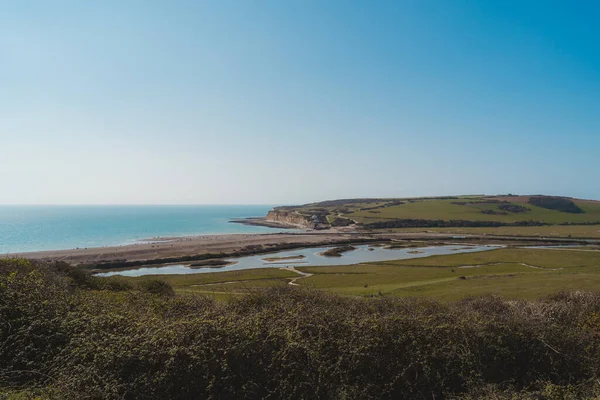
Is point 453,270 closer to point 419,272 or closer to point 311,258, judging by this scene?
point 419,272

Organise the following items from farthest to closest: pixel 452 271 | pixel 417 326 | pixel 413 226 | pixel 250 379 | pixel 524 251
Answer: pixel 413 226 → pixel 524 251 → pixel 452 271 → pixel 417 326 → pixel 250 379

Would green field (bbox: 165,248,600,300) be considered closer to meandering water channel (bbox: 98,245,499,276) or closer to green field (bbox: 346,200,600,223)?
meandering water channel (bbox: 98,245,499,276)

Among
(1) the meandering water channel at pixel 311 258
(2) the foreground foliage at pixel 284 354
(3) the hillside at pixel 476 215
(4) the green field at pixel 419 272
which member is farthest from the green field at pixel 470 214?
(2) the foreground foliage at pixel 284 354

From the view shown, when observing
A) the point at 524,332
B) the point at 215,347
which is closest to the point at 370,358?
the point at 215,347

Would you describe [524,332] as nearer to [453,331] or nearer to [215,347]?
[453,331]

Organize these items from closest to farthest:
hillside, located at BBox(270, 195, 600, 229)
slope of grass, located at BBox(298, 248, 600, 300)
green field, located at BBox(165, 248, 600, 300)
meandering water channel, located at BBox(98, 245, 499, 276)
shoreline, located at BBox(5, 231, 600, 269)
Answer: slope of grass, located at BBox(298, 248, 600, 300)
green field, located at BBox(165, 248, 600, 300)
meandering water channel, located at BBox(98, 245, 499, 276)
shoreline, located at BBox(5, 231, 600, 269)
hillside, located at BBox(270, 195, 600, 229)

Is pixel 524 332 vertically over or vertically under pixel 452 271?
over

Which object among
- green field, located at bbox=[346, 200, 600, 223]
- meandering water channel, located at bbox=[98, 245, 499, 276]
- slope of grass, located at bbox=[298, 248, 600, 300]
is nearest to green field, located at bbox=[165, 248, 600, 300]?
slope of grass, located at bbox=[298, 248, 600, 300]

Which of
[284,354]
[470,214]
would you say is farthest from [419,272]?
[470,214]
